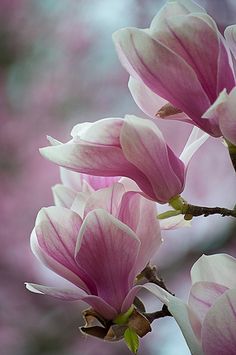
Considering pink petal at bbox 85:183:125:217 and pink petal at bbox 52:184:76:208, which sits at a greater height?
pink petal at bbox 85:183:125:217

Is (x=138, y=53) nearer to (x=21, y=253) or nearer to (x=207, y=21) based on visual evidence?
(x=207, y=21)

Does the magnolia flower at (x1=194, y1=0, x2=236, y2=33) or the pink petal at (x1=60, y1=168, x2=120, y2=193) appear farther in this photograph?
the magnolia flower at (x1=194, y1=0, x2=236, y2=33)

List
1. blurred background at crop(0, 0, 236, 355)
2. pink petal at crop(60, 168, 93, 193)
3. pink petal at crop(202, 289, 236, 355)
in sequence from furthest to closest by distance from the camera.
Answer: blurred background at crop(0, 0, 236, 355) < pink petal at crop(60, 168, 93, 193) < pink petal at crop(202, 289, 236, 355)

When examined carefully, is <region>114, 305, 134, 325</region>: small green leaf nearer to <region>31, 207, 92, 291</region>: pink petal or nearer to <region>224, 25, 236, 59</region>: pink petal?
<region>31, 207, 92, 291</region>: pink petal

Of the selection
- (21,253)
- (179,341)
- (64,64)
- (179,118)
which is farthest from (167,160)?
(64,64)

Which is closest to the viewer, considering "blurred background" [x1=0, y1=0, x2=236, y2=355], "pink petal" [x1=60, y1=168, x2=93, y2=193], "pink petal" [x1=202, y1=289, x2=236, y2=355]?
"pink petal" [x1=202, y1=289, x2=236, y2=355]

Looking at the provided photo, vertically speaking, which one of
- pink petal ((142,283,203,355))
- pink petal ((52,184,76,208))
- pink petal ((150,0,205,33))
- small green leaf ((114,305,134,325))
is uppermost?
pink petal ((150,0,205,33))

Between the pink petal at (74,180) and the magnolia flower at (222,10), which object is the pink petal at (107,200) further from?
the magnolia flower at (222,10)

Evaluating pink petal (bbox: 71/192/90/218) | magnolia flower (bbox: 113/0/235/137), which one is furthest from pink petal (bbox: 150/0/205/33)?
pink petal (bbox: 71/192/90/218)

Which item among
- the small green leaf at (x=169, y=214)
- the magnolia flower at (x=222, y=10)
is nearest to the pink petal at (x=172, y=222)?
the small green leaf at (x=169, y=214)
